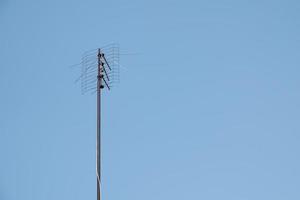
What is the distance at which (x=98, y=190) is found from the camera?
1369cm

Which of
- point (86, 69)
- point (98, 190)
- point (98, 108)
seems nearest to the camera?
point (98, 190)

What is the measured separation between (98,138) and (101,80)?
1.38 metres

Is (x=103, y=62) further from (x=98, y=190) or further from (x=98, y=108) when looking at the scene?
(x=98, y=190)

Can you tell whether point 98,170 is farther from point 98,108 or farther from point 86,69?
point 86,69

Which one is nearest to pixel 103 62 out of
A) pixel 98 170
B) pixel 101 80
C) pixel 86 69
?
A: pixel 101 80

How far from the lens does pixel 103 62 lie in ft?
49.0

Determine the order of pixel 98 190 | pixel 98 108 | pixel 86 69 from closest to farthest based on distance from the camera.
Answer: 1. pixel 98 190
2. pixel 98 108
3. pixel 86 69

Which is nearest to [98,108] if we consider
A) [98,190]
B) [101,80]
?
[101,80]

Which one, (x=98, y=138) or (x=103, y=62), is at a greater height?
(x=103, y=62)

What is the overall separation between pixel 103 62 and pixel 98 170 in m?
2.43

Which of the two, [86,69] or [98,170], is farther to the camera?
[86,69]

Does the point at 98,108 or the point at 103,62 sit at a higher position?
the point at 103,62

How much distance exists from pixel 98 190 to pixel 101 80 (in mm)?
2489

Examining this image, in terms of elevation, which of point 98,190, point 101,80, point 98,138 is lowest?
point 98,190
